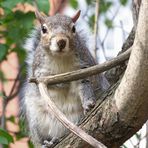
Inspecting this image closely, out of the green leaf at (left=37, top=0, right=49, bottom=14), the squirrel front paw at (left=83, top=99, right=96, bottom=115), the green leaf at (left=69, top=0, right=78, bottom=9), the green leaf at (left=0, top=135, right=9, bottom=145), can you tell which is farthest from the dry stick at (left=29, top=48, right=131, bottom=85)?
the green leaf at (left=69, top=0, right=78, bottom=9)

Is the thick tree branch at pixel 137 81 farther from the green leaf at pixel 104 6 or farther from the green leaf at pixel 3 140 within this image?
the green leaf at pixel 104 6

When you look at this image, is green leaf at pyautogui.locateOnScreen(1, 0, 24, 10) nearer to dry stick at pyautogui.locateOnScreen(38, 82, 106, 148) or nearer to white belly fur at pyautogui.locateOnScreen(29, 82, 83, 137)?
white belly fur at pyautogui.locateOnScreen(29, 82, 83, 137)

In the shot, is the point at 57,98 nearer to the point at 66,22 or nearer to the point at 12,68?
the point at 66,22

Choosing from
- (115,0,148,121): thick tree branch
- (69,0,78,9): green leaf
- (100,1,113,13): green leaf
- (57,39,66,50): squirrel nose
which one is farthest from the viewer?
(100,1,113,13): green leaf

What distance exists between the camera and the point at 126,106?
1335mm

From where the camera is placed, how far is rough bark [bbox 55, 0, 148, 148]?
3.93 feet

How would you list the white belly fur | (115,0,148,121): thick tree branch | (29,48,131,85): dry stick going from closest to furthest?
(115,0,148,121): thick tree branch < (29,48,131,85): dry stick < the white belly fur

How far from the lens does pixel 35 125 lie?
2045 mm

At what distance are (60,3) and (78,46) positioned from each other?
1.30 meters

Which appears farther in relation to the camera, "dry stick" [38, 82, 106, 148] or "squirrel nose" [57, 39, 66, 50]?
"squirrel nose" [57, 39, 66, 50]

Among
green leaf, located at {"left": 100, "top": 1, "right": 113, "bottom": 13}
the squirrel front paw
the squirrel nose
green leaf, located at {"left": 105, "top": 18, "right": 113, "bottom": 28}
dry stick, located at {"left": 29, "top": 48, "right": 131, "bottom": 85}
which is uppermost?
dry stick, located at {"left": 29, "top": 48, "right": 131, "bottom": 85}

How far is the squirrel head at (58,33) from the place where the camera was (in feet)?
5.92

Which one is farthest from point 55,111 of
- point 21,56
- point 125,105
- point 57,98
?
point 21,56

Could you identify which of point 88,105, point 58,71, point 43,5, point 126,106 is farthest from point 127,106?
point 43,5
